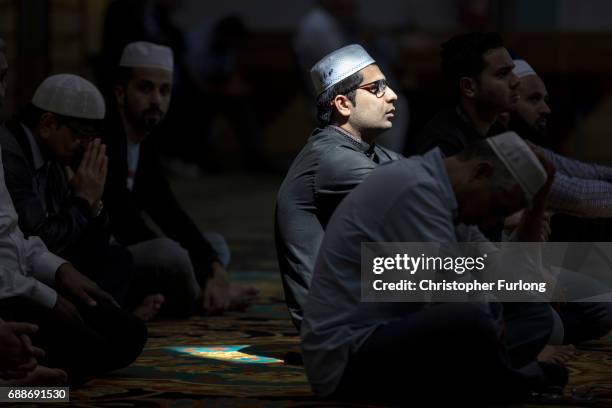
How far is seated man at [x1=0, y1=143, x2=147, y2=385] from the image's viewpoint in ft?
12.5

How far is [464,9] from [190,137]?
3.60m

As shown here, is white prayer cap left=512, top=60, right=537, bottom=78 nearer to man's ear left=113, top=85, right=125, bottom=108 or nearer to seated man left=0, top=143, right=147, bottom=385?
man's ear left=113, top=85, right=125, bottom=108

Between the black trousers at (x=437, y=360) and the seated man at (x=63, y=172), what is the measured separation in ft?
4.14

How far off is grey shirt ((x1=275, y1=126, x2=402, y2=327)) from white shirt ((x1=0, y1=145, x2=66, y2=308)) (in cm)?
80

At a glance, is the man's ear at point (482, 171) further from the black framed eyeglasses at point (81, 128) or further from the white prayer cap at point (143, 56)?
the white prayer cap at point (143, 56)

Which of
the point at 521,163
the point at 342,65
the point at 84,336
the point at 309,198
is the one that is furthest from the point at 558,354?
the point at 84,336

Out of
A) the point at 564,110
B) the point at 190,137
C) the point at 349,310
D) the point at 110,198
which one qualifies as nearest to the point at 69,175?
the point at 110,198

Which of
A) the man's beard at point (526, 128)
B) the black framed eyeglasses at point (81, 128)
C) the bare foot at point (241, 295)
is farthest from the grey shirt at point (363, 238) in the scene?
the bare foot at point (241, 295)

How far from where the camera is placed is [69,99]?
4.71 meters

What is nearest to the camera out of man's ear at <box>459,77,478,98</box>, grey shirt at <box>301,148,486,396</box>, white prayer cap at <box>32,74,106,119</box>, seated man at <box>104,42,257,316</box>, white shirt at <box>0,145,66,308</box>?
grey shirt at <box>301,148,486,396</box>

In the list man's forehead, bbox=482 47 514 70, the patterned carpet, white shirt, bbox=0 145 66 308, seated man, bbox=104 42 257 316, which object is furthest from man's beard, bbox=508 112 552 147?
white shirt, bbox=0 145 66 308

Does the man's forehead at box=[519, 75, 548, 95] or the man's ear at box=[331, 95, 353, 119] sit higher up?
the man's forehead at box=[519, 75, 548, 95]

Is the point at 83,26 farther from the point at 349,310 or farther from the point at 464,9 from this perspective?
the point at 349,310

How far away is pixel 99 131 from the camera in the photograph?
4766 millimetres
